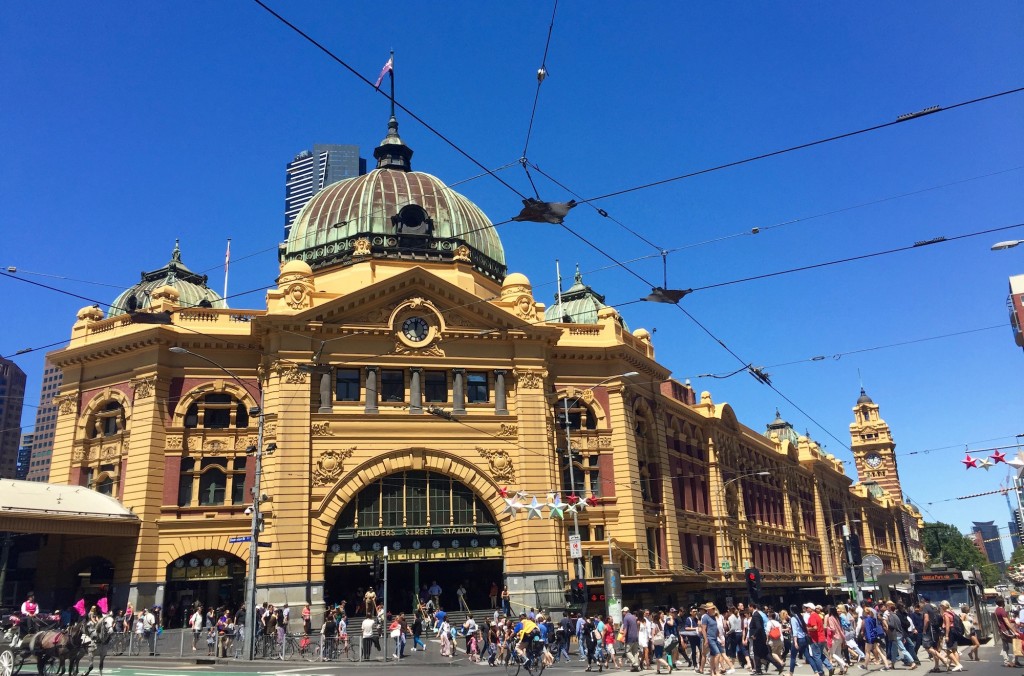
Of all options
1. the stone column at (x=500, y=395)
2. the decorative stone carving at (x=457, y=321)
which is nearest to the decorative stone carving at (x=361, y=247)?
the decorative stone carving at (x=457, y=321)

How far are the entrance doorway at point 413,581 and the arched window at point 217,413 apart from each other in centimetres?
927

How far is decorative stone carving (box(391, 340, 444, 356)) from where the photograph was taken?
→ 141 ft

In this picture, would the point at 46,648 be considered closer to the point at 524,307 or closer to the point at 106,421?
the point at 106,421

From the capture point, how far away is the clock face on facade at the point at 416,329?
4353 centimetres

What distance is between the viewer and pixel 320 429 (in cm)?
4072

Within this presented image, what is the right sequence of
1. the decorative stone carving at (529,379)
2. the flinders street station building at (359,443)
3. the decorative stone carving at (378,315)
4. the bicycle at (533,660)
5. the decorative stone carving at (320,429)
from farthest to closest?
the decorative stone carving at (529,379)
the decorative stone carving at (378,315)
the decorative stone carving at (320,429)
the flinders street station building at (359,443)
the bicycle at (533,660)

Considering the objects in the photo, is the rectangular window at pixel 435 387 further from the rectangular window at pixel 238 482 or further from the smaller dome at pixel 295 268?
the rectangular window at pixel 238 482

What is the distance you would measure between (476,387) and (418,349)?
3.86 metres

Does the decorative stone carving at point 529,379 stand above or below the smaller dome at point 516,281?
below

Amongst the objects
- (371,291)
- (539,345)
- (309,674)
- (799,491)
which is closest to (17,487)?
(371,291)

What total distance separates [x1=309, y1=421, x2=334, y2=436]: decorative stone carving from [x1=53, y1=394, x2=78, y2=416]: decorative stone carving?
1447 centimetres

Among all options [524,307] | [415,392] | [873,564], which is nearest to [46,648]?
[415,392]

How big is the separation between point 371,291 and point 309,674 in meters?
22.4

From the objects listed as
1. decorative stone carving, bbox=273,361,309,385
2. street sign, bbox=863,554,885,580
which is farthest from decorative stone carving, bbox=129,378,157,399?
street sign, bbox=863,554,885,580
